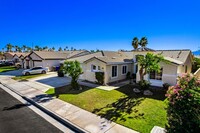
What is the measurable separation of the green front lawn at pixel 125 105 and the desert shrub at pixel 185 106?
2.49 meters

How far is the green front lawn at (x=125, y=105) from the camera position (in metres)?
8.41

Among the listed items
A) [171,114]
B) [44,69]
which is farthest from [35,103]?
[44,69]

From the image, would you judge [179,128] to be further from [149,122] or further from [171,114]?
[149,122]

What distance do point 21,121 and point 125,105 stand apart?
7568 millimetres

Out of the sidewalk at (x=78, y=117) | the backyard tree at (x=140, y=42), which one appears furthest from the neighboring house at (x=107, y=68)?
the backyard tree at (x=140, y=42)

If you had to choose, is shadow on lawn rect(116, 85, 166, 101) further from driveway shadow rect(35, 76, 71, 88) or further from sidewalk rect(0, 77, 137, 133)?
driveway shadow rect(35, 76, 71, 88)

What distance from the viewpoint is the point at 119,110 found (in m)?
10.1

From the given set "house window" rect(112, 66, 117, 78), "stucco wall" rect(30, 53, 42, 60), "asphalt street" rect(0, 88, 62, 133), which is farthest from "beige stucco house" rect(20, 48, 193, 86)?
"stucco wall" rect(30, 53, 42, 60)

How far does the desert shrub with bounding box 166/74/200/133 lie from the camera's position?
4.91 m

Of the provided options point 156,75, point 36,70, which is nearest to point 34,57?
point 36,70

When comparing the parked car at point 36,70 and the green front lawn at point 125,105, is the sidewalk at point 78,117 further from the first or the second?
the parked car at point 36,70

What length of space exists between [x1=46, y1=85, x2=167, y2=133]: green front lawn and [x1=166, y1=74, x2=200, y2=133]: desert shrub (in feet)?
8.17

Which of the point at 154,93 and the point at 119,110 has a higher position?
the point at 154,93

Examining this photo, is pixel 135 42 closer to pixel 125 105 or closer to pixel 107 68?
pixel 107 68
